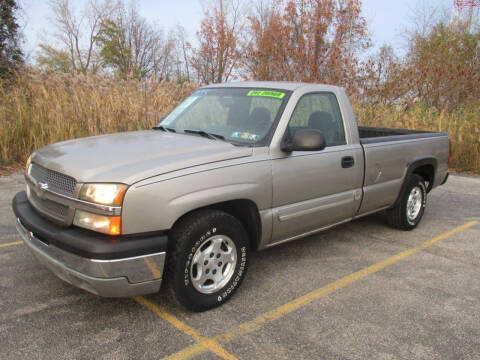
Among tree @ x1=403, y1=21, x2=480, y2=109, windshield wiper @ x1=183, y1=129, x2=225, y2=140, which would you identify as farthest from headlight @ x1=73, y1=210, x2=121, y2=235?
tree @ x1=403, y1=21, x2=480, y2=109

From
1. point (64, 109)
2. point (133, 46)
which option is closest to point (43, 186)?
point (64, 109)

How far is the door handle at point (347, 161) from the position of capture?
4207mm

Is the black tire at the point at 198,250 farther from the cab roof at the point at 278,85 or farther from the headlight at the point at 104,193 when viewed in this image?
the cab roof at the point at 278,85

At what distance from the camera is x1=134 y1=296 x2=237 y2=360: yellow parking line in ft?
9.02

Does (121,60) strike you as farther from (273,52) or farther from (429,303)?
(429,303)

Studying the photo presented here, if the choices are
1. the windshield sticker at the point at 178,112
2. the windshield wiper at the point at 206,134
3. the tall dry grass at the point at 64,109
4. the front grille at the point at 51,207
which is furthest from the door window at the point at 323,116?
the tall dry grass at the point at 64,109

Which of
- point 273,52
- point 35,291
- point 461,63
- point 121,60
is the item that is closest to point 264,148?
point 35,291

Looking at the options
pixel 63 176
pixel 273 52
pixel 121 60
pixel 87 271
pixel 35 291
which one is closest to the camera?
pixel 87 271

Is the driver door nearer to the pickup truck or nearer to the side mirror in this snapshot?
the pickup truck

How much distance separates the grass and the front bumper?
6.20 meters

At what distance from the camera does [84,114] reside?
914cm

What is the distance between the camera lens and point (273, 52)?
71.9ft

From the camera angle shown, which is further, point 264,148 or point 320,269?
point 320,269

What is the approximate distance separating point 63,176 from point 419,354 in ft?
9.07
